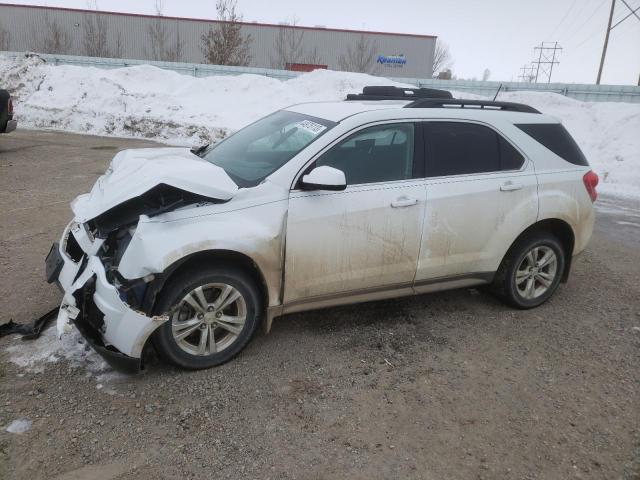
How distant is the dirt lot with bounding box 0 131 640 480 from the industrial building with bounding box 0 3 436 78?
3357cm

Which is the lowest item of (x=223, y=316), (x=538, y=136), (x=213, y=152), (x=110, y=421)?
(x=110, y=421)

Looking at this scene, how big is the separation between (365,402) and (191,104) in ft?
47.8

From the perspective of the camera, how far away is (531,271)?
14.8 ft

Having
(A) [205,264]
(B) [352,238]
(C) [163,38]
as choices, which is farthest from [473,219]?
(C) [163,38]

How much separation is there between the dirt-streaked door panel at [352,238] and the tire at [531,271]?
101 cm

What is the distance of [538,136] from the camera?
4.42 meters

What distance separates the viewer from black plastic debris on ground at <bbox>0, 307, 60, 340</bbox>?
3.63 m

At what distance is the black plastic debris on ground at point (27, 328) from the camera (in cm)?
363

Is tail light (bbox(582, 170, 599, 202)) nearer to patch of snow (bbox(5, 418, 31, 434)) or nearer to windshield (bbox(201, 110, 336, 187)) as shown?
windshield (bbox(201, 110, 336, 187))

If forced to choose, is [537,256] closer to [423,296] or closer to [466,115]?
[423,296]

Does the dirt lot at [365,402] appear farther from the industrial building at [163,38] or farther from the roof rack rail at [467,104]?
the industrial building at [163,38]

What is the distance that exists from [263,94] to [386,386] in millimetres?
15294

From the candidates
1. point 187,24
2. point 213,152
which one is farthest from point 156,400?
point 187,24

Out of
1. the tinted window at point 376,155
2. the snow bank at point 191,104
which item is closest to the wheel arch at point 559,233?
the tinted window at point 376,155
